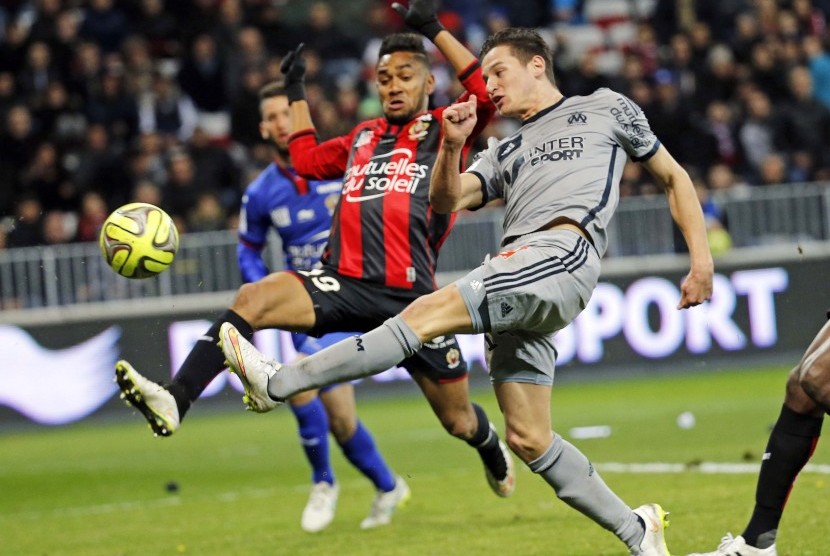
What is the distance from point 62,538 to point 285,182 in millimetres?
2664

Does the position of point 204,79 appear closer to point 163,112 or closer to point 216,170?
point 163,112

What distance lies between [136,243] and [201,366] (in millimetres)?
834

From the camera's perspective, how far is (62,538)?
9070mm

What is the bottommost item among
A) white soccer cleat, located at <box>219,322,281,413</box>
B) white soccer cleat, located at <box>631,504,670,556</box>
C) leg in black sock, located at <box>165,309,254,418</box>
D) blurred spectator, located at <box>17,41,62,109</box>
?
white soccer cleat, located at <box>631,504,670,556</box>

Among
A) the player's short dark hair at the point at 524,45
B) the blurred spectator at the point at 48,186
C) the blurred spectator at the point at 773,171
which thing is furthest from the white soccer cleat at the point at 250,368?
the blurred spectator at the point at 773,171

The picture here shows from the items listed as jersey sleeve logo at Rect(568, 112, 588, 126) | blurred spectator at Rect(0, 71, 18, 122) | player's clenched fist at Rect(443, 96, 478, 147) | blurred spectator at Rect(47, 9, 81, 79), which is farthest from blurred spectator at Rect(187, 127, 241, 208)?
player's clenched fist at Rect(443, 96, 478, 147)

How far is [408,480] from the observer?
10.9 meters

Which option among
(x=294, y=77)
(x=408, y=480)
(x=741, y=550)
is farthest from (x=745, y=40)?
(x=741, y=550)

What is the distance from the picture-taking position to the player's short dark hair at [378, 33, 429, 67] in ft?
26.3

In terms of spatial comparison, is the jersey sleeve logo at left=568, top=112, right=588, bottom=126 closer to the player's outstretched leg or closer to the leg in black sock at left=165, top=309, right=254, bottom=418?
the leg in black sock at left=165, top=309, right=254, bottom=418

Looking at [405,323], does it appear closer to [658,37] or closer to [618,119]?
[618,119]

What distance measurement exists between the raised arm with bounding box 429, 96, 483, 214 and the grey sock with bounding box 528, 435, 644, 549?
119 centimetres

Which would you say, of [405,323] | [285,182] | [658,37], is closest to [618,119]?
[405,323]

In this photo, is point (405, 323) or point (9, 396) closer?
point (405, 323)
